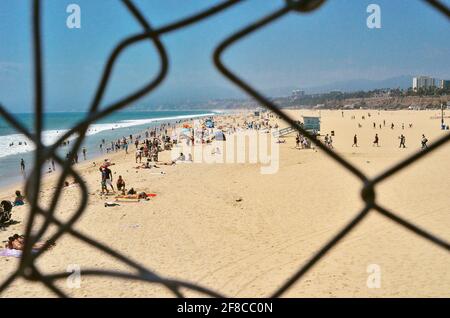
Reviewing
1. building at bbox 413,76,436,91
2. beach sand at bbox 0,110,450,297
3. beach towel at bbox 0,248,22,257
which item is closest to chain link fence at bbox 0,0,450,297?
beach sand at bbox 0,110,450,297

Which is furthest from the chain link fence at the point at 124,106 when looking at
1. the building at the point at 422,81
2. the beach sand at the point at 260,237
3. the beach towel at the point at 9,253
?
the building at the point at 422,81

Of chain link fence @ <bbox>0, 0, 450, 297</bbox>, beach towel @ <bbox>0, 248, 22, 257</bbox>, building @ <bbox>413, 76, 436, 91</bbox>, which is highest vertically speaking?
building @ <bbox>413, 76, 436, 91</bbox>

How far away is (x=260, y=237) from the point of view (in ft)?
26.2

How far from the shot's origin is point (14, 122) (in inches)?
26.3

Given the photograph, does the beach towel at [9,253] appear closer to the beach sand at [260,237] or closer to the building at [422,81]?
the beach sand at [260,237]

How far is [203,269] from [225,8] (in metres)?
6.20

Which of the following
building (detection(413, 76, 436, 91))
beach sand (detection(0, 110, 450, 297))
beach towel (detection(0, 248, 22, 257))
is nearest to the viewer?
beach sand (detection(0, 110, 450, 297))

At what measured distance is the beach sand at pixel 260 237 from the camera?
5.75 metres

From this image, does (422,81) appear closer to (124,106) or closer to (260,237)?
(260,237)

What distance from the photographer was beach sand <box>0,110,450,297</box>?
5.75 m

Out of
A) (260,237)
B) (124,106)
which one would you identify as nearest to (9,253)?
(260,237)

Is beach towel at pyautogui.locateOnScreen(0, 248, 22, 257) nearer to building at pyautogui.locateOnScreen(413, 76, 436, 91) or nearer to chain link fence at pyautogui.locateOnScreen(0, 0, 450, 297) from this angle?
chain link fence at pyautogui.locateOnScreen(0, 0, 450, 297)

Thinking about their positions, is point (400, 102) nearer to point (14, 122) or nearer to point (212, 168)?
point (212, 168)
